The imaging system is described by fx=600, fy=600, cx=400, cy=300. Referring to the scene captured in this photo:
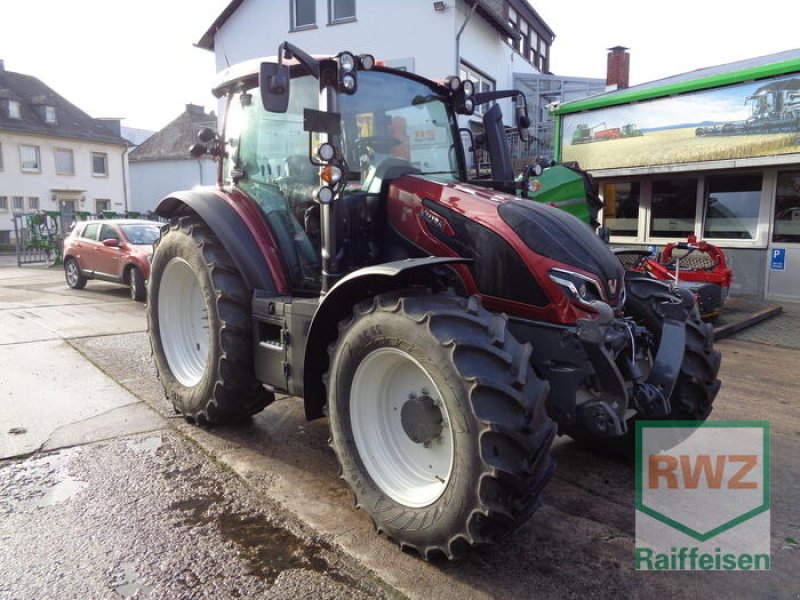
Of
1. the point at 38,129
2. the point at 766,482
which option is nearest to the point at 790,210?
the point at 766,482

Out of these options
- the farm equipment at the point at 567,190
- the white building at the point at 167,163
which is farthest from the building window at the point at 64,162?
the farm equipment at the point at 567,190

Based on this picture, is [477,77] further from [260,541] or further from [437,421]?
[260,541]

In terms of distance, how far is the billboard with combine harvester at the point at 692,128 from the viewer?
9977mm

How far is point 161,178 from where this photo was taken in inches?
1656

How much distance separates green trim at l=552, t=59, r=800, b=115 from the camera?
32.4 ft

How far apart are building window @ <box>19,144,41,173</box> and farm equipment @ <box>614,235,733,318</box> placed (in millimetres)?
36173

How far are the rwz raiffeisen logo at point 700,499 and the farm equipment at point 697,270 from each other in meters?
3.82

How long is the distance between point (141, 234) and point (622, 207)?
10.1m

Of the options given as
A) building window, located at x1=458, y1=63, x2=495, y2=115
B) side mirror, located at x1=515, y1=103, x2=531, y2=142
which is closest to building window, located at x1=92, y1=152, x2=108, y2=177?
building window, located at x1=458, y1=63, x2=495, y2=115

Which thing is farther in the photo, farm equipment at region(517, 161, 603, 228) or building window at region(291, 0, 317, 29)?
building window at region(291, 0, 317, 29)

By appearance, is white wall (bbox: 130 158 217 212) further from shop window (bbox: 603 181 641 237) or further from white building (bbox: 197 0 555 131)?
shop window (bbox: 603 181 641 237)

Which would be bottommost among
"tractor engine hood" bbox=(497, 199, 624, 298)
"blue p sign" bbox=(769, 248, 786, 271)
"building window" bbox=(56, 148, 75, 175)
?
"blue p sign" bbox=(769, 248, 786, 271)

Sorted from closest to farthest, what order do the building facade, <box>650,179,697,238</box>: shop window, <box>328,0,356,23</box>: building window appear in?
the building facade, <box>650,179,697,238</box>: shop window, <box>328,0,356,23</box>: building window

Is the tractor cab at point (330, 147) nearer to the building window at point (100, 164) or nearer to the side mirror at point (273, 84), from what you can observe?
the side mirror at point (273, 84)
